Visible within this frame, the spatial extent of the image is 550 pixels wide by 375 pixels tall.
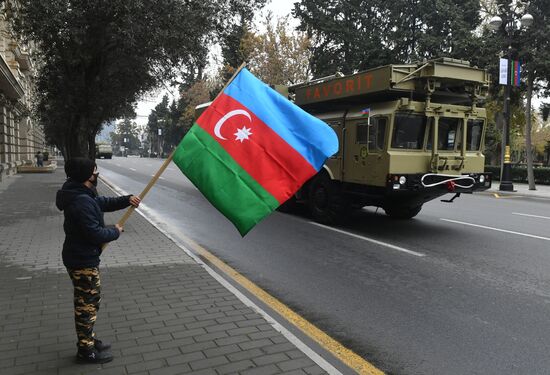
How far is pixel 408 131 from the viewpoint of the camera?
9.45 meters

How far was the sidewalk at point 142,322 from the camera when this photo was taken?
12.0 feet

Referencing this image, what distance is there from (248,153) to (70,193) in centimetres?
148

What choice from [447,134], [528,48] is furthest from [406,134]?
[528,48]

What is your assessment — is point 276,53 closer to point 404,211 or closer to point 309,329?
point 404,211

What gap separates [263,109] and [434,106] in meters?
6.36

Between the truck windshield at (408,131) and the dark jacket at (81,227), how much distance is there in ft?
22.8

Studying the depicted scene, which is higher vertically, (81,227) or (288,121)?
(288,121)

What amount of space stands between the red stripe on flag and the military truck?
5401 mm

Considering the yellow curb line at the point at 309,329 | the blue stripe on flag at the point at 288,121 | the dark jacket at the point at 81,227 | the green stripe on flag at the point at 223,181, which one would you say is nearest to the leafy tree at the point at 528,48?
the yellow curb line at the point at 309,329

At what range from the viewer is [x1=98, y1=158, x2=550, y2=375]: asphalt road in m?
4.17

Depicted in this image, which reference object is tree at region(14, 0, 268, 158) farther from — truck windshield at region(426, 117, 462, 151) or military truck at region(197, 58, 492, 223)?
truck windshield at region(426, 117, 462, 151)

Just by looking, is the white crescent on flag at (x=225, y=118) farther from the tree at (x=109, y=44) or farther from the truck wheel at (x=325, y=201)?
the truck wheel at (x=325, y=201)

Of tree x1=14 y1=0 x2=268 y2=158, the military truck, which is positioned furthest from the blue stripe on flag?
the military truck

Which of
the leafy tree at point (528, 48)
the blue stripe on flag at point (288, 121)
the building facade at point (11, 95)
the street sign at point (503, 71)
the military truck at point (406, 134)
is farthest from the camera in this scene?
the leafy tree at point (528, 48)
